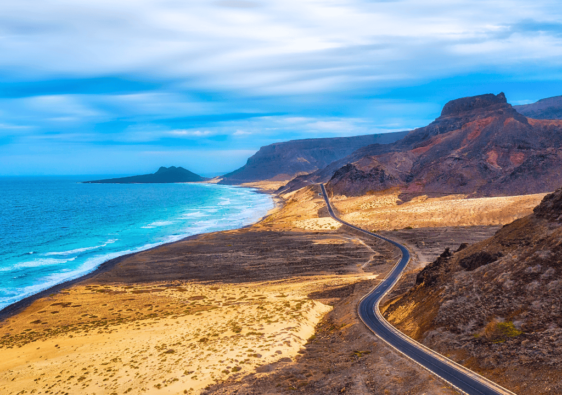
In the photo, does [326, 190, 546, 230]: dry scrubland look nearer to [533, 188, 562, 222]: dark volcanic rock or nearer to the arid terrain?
the arid terrain

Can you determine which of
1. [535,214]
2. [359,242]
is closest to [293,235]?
[359,242]

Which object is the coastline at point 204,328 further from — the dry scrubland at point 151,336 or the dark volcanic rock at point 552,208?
the dark volcanic rock at point 552,208

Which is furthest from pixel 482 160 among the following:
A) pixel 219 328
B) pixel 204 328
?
pixel 204 328

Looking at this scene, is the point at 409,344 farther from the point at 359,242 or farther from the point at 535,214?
the point at 359,242

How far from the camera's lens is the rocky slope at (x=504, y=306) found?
16266mm

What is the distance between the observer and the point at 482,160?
112562mm

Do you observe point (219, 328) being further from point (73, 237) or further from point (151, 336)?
point (73, 237)

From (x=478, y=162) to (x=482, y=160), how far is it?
1.53 m

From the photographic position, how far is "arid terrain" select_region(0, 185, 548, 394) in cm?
1880

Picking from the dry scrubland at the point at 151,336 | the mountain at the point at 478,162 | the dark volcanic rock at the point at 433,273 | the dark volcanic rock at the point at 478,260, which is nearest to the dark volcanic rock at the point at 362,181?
the mountain at the point at 478,162

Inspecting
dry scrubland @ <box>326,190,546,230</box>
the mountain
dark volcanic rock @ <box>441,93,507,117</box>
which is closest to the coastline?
dry scrubland @ <box>326,190,546,230</box>

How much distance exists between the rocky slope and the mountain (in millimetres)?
80618

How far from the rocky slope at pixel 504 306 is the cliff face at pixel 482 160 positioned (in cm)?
8053

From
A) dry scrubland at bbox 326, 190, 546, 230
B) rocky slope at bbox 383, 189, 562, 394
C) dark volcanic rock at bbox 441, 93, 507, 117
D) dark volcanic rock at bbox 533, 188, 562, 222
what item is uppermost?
dark volcanic rock at bbox 441, 93, 507, 117
